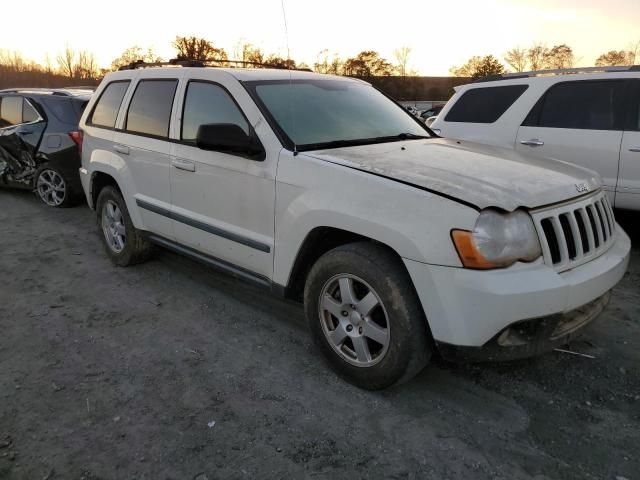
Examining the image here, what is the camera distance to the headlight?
2.38 metres

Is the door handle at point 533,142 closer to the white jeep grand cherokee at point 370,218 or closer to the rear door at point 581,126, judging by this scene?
the rear door at point 581,126

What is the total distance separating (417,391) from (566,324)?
34.9 inches

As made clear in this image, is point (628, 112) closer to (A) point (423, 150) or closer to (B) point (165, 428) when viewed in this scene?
(A) point (423, 150)

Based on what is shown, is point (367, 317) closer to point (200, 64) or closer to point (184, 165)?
point (184, 165)

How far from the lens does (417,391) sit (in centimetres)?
296

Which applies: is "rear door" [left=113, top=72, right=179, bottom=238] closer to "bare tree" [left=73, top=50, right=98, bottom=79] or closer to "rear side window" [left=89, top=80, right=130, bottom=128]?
"rear side window" [left=89, top=80, right=130, bottom=128]

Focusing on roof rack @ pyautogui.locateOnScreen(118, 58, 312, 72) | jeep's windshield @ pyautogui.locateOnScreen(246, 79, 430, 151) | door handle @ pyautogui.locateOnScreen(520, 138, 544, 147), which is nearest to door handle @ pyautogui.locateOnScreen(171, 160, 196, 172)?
jeep's windshield @ pyautogui.locateOnScreen(246, 79, 430, 151)

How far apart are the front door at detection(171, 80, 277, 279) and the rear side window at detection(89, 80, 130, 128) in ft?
3.86

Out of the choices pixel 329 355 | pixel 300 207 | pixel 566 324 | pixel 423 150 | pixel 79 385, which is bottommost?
pixel 79 385

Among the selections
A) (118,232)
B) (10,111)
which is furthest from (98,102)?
(10,111)

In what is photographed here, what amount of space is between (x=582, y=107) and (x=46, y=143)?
681 centimetres

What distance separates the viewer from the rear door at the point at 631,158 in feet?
16.2

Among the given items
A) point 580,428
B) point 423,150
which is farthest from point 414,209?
point 580,428

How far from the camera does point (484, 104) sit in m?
5.99
